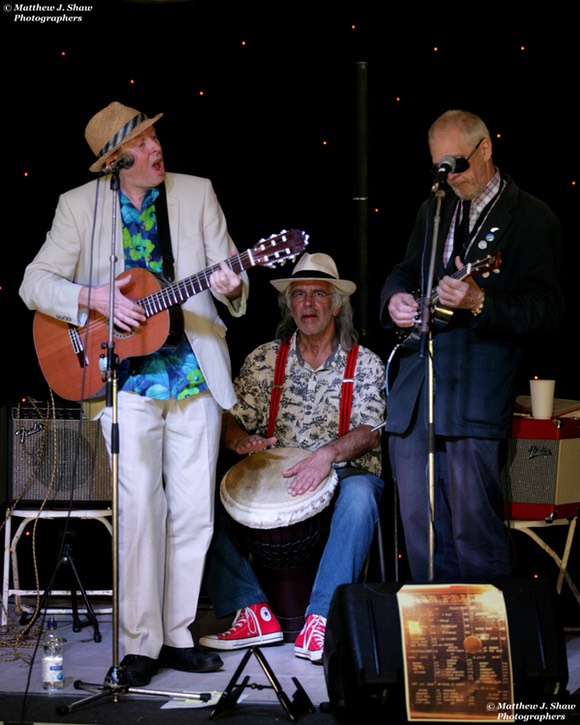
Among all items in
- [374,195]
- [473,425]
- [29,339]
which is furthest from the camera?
[29,339]

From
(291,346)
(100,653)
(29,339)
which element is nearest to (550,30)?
(291,346)

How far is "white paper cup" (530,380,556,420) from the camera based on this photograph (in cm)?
449

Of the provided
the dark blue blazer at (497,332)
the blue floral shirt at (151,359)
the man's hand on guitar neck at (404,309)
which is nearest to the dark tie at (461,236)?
the dark blue blazer at (497,332)

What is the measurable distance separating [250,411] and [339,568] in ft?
2.65

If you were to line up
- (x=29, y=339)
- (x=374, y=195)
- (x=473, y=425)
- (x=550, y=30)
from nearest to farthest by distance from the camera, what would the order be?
(x=473, y=425) < (x=550, y=30) < (x=374, y=195) < (x=29, y=339)

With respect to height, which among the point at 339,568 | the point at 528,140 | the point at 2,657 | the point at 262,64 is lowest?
the point at 2,657

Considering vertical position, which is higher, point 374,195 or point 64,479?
point 374,195

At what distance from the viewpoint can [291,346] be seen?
4.97m

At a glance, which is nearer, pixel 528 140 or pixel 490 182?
pixel 490 182

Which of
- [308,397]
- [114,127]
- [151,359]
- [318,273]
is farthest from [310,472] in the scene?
[114,127]

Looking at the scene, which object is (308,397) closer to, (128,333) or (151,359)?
(151,359)

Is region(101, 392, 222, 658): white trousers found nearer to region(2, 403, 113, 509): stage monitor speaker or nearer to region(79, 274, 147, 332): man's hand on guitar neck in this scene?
region(79, 274, 147, 332): man's hand on guitar neck

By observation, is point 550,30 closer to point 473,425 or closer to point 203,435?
point 473,425

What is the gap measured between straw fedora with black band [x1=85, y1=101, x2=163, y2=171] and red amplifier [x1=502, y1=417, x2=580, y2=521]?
6.00 feet
